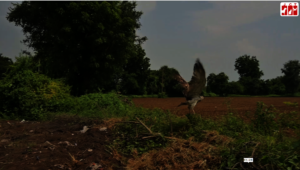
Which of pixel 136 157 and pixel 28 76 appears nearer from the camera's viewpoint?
pixel 136 157

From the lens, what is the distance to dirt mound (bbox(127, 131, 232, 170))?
3145 mm

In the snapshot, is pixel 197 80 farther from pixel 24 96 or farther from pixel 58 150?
pixel 24 96

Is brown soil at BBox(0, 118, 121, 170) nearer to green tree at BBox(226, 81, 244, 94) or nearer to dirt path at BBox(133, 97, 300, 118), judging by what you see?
dirt path at BBox(133, 97, 300, 118)

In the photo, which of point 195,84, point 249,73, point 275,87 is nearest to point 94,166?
point 195,84

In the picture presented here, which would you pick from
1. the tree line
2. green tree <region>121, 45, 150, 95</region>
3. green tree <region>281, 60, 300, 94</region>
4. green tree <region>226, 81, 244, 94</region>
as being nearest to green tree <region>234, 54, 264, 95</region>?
green tree <region>226, 81, 244, 94</region>

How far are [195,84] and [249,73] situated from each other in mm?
21829

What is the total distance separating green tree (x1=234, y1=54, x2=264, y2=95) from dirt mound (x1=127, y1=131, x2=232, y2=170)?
474 inches

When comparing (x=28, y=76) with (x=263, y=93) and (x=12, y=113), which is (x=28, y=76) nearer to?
(x=12, y=113)

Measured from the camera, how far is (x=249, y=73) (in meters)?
24.3

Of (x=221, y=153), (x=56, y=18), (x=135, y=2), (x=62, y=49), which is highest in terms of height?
(x=135, y=2)

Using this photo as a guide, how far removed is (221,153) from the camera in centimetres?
321

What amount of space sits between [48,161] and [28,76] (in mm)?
5799

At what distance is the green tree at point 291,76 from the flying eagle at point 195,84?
31.9m

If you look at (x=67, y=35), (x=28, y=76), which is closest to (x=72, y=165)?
(x=28, y=76)
